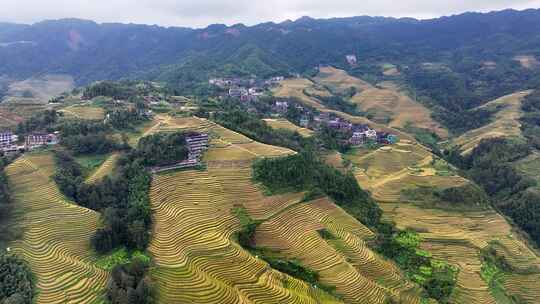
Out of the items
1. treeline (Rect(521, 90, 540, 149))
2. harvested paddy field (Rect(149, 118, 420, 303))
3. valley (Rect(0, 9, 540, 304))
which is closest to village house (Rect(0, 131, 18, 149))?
valley (Rect(0, 9, 540, 304))

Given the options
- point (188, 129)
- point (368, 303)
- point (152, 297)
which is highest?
point (188, 129)

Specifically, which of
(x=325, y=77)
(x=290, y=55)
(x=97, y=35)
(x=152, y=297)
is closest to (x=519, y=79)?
(x=325, y=77)

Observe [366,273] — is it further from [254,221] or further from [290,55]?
[290,55]

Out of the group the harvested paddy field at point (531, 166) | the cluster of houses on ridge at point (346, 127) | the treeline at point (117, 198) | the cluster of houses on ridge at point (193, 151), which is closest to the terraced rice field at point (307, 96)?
the cluster of houses on ridge at point (346, 127)

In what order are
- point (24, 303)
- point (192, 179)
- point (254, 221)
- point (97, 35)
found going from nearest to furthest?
point (24, 303) → point (254, 221) → point (192, 179) → point (97, 35)

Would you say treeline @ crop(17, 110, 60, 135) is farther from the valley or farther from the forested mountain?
the forested mountain

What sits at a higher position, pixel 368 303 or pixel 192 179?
pixel 192 179

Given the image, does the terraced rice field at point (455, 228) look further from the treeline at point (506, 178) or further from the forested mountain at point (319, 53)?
the forested mountain at point (319, 53)
